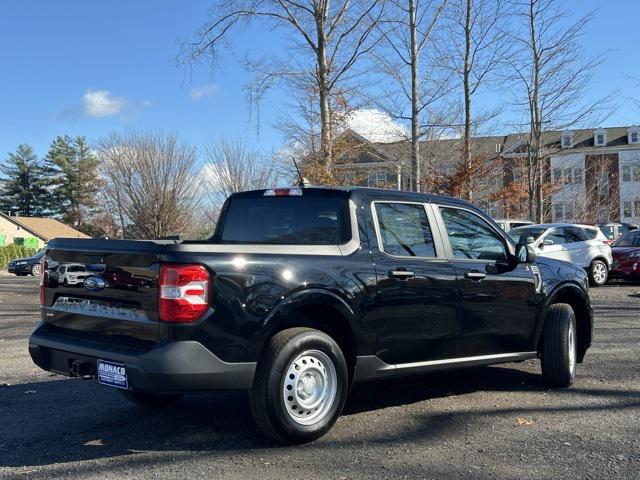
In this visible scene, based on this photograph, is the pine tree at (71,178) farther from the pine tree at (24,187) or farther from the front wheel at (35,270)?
the front wheel at (35,270)

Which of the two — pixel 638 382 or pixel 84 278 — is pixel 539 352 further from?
pixel 84 278

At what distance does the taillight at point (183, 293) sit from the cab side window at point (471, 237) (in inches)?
94.0

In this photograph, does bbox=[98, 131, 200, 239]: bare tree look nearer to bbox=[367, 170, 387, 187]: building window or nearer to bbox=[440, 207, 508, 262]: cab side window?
bbox=[367, 170, 387, 187]: building window

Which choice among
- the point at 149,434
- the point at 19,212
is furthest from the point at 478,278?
the point at 19,212

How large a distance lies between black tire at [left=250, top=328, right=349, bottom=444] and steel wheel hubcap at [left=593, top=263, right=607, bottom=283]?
13.5 m

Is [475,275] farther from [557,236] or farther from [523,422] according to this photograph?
[557,236]

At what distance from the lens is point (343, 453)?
425 centimetres

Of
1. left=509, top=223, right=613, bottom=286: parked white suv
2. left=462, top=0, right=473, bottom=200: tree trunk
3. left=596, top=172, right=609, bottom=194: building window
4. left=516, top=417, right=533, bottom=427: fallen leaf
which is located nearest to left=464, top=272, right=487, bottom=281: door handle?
left=516, top=417, right=533, bottom=427: fallen leaf

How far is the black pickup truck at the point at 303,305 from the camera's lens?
13.1ft

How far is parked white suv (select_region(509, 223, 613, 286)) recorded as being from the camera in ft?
51.5

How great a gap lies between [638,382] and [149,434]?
461 cm

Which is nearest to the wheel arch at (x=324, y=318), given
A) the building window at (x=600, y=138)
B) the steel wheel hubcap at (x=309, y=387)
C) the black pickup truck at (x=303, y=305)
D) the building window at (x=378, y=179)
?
the black pickup truck at (x=303, y=305)

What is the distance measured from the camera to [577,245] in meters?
16.0

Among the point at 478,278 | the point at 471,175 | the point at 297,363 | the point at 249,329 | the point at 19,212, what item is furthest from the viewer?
the point at 19,212
